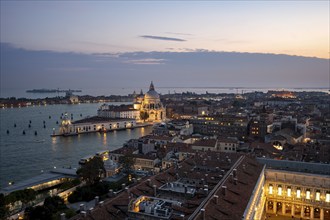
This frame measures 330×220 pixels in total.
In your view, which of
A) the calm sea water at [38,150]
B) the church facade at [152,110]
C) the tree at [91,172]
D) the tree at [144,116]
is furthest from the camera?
the church facade at [152,110]

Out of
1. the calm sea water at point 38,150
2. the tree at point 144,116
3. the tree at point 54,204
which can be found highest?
the tree at point 144,116

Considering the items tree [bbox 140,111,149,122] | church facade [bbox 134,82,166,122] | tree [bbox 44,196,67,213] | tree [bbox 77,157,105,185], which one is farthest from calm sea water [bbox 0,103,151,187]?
church facade [bbox 134,82,166,122]

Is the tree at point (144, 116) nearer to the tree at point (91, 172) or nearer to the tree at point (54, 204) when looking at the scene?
the tree at point (91, 172)

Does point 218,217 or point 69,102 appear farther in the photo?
point 69,102

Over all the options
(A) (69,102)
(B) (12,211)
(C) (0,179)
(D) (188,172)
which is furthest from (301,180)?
(A) (69,102)

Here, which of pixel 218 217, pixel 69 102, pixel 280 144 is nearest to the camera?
pixel 218 217

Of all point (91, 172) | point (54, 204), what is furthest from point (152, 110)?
point (54, 204)

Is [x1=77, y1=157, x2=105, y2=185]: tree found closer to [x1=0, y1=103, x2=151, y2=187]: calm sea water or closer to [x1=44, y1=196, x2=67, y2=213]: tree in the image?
[x1=44, y1=196, x2=67, y2=213]: tree

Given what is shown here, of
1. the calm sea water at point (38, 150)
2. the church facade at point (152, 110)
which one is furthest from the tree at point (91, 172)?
the church facade at point (152, 110)

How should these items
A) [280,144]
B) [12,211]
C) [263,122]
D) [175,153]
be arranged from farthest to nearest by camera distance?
[263,122] → [280,144] → [175,153] → [12,211]

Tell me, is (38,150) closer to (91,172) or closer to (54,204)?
(91,172)

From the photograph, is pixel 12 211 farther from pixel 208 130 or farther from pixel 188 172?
pixel 208 130
